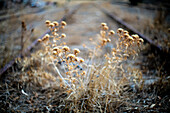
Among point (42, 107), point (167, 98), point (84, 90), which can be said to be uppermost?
point (84, 90)

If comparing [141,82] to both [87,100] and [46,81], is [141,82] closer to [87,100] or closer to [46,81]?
[87,100]

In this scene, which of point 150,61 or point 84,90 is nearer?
point 84,90

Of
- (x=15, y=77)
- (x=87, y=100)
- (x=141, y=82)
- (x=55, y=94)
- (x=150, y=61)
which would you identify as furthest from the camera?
(x=150, y=61)

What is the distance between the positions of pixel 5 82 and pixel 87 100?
1210mm

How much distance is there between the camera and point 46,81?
2.06 m

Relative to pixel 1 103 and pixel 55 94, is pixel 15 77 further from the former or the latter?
pixel 55 94

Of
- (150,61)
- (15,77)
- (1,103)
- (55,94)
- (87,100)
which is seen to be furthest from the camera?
(150,61)

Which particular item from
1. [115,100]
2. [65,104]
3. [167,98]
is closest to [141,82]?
[167,98]

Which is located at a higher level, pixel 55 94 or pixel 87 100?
pixel 87 100

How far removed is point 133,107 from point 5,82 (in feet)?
5.68

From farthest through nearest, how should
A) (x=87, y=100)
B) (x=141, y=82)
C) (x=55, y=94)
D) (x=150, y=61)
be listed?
1. (x=150, y=61)
2. (x=141, y=82)
3. (x=55, y=94)
4. (x=87, y=100)

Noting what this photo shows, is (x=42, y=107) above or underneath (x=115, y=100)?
underneath

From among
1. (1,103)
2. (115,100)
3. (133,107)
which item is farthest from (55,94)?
(133,107)

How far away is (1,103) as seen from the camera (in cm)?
161
